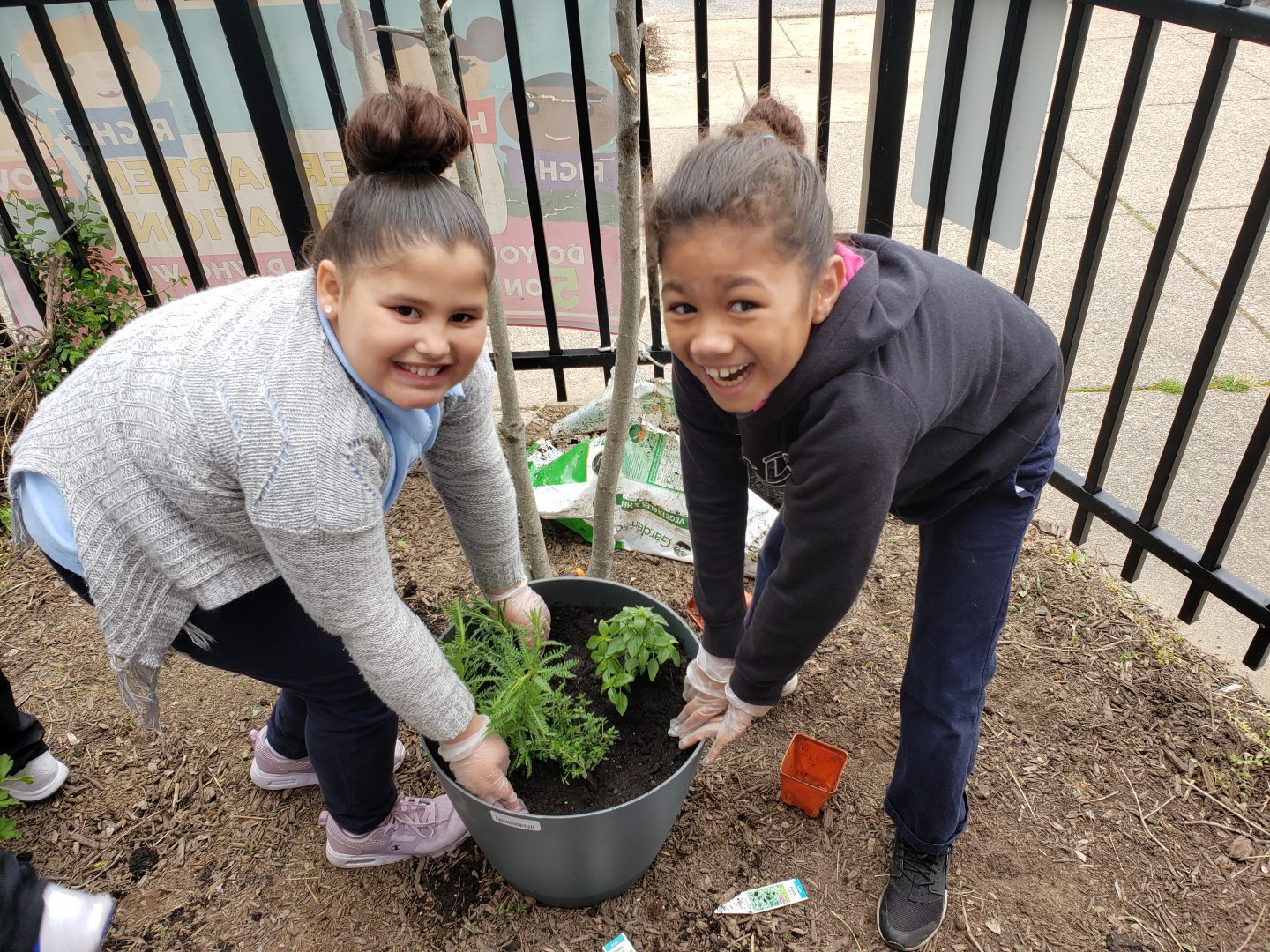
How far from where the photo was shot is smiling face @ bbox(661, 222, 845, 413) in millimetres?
1219

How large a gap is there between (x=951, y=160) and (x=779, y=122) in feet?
4.90

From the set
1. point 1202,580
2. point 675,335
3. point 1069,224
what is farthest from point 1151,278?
point 1069,224

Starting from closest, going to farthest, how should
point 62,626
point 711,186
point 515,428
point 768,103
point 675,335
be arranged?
point 711,186
point 675,335
point 768,103
point 515,428
point 62,626

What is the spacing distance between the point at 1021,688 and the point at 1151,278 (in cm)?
116

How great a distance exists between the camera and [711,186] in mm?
1215

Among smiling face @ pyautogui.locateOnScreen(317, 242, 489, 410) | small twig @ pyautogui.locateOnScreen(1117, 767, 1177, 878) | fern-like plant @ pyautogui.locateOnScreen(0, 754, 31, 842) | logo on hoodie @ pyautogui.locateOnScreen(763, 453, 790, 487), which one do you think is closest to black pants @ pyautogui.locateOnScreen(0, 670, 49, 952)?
fern-like plant @ pyautogui.locateOnScreen(0, 754, 31, 842)

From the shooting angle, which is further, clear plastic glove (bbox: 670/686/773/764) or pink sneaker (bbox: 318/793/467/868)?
pink sneaker (bbox: 318/793/467/868)

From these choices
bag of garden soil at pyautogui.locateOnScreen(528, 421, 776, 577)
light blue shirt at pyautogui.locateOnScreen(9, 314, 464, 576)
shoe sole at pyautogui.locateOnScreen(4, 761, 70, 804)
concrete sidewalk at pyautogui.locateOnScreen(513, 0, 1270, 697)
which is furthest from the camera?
concrete sidewalk at pyautogui.locateOnScreen(513, 0, 1270, 697)

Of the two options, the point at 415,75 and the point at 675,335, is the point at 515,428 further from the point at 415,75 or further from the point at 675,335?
the point at 415,75

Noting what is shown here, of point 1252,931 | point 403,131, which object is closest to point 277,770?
point 403,131

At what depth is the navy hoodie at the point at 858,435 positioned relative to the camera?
1280 millimetres

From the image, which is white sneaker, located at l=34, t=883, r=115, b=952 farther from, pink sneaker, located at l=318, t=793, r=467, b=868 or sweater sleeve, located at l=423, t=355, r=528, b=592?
sweater sleeve, located at l=423, t=355, r=528, b=592

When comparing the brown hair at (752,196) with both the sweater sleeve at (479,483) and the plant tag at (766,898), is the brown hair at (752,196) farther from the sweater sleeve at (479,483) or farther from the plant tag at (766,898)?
the plant tag at (766,898)

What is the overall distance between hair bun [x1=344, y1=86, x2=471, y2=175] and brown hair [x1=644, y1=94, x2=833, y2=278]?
0.33 m
